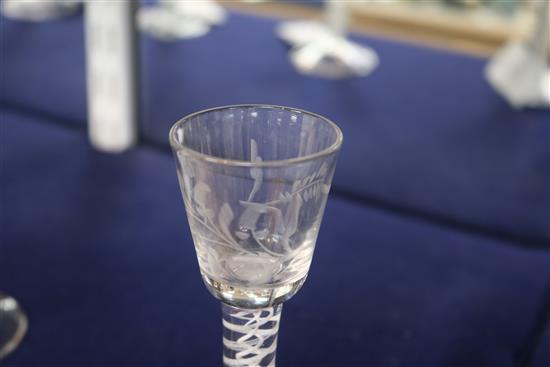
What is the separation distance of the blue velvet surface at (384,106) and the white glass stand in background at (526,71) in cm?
3

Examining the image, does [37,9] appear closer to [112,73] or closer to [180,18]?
[180,18]

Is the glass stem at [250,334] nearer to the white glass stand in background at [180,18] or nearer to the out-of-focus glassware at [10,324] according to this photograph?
the out-of-focus glassware at [10,324]

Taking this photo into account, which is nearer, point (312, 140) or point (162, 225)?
point (312, 140)

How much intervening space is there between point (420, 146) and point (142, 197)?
0.43 meters

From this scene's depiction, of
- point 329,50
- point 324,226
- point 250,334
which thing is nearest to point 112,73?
point 324,226

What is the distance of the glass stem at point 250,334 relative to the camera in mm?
359

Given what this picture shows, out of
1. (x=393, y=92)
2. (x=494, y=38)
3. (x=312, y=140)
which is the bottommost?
(x=494, y=38)

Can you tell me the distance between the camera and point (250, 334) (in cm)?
36

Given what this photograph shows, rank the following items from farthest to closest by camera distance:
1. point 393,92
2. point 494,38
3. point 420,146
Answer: point 494,38
point 393,92
point 420,146

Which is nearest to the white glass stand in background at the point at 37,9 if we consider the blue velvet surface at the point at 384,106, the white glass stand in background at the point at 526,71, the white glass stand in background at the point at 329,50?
the blue velvet surface at the point at 384,106

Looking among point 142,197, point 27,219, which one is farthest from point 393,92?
point 27,219

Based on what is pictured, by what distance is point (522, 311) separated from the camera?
2.28 ft

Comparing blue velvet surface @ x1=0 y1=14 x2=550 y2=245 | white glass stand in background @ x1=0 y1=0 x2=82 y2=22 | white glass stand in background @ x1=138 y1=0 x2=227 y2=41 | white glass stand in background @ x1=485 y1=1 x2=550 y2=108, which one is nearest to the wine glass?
blue velvet surface @ x1=0 y1=14 x2=550 y2=245

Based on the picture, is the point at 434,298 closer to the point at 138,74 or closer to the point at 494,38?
the point at 138,74
